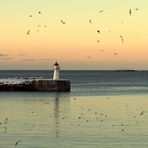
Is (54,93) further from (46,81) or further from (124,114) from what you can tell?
(124,114)

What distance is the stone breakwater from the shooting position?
96.4 m

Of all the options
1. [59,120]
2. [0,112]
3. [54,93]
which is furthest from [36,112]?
[54,93]

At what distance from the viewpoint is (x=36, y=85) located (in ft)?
324

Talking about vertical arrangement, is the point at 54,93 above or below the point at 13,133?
above

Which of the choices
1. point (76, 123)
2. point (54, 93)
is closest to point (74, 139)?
point (76, 123)

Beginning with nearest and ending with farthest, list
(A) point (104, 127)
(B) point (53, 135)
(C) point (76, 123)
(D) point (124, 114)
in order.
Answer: (B) point (53, 135) → (A) point (104, 127) → (C) point (76, 123) → (D) point (124, 114)

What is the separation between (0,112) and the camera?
5641 centimetres

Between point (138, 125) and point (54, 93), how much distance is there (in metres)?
49.4

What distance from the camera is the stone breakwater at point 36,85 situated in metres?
96.4

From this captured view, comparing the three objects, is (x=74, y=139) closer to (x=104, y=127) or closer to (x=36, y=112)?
(x=104, y=127)

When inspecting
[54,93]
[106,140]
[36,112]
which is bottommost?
[106,140]

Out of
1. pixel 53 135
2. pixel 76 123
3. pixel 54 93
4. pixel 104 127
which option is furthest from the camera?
pixel 54 93

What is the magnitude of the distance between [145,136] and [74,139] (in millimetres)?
4237

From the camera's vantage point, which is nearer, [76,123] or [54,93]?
[76,123]
